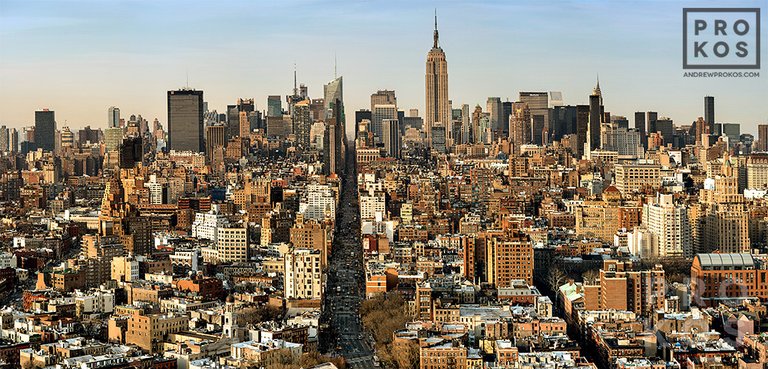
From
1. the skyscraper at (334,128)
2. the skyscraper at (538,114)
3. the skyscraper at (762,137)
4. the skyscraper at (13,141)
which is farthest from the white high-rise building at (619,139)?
the skyscraper at (13,141)

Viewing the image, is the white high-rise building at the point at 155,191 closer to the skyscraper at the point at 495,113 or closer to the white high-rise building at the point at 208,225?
the white high-rise building at the point at 208,225

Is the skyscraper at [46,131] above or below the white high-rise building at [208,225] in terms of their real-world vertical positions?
above

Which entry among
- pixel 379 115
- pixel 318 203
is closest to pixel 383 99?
pixel 379 115

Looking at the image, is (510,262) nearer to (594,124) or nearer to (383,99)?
(594,124)

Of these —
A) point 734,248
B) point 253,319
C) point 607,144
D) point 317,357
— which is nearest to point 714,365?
point 317,357

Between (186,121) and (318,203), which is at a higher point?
(186,121)

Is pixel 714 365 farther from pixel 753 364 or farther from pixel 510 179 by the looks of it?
pixel 510 179
